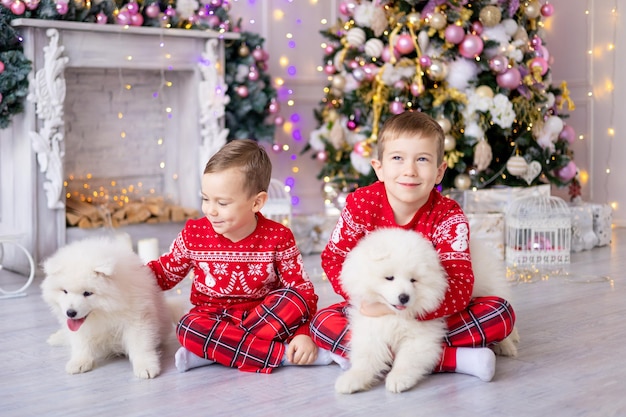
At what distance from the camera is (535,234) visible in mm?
4324

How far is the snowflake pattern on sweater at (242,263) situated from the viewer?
2.34m

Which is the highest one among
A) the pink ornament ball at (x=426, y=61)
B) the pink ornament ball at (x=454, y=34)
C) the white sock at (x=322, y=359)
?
the pink ornament ball at (x=454, y=34)

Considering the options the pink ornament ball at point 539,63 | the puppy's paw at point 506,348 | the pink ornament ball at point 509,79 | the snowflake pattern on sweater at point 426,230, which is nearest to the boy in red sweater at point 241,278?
the snowflake pattern on sweater at point 426,230

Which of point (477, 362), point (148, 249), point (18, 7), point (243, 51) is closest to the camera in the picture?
point (477, 362)

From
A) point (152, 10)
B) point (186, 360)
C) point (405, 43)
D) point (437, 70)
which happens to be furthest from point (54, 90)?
point (186, 360)

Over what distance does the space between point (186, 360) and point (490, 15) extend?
2923 mm

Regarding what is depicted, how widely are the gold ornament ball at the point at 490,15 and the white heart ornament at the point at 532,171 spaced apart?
30.9 inches

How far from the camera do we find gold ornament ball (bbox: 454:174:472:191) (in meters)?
4.48

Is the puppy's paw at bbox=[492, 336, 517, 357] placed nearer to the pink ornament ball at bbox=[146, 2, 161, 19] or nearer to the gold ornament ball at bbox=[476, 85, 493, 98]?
the gold ornament ball at bbox=[476, 85, 493, 98]

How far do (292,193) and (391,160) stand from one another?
3282 millimetres

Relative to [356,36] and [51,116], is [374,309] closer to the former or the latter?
[51,116]

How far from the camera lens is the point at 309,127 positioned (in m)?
5.51

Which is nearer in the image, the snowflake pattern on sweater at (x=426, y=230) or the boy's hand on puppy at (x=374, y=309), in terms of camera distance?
the boy's hand on puppy at (x=374, y=309)

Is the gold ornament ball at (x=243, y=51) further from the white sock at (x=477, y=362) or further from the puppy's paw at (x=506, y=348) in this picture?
the white sock at (x=477, y=362)
